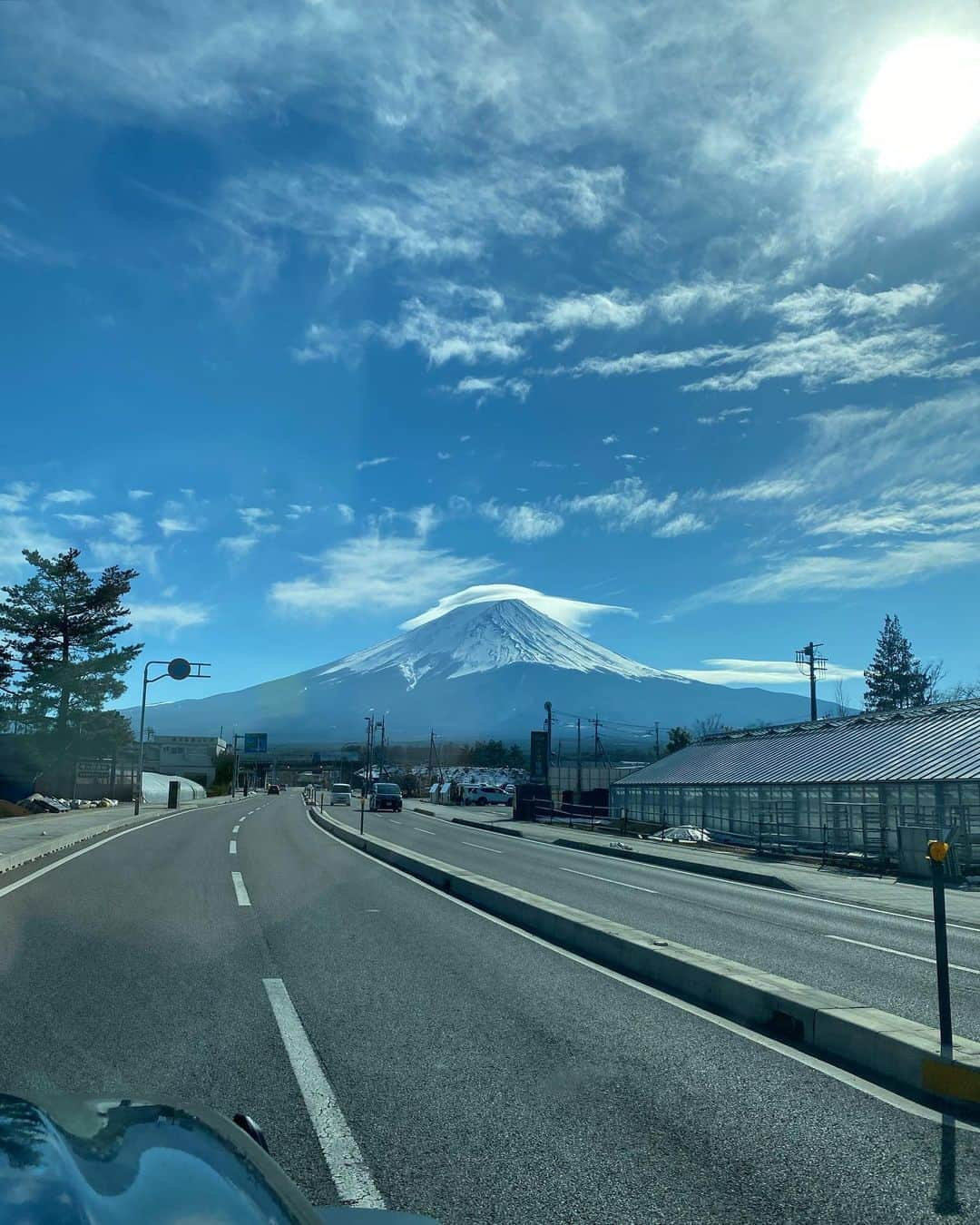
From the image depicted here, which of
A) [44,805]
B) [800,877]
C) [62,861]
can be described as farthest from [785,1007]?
[44,805]

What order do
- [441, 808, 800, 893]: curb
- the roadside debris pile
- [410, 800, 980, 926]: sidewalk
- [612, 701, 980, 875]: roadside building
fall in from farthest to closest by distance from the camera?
the roadside debris pile, [612, 701, 980, 875]: roadside building, [441, 808, 800, 893]: curb, [410, 800, 980, 926]: sidewalk

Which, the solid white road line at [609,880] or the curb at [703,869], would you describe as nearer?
the solid white road line at [609,880]

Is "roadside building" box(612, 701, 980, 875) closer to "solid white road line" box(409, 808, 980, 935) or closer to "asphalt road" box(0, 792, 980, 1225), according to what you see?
"solid white road line" box(409, 808, 980, 935)

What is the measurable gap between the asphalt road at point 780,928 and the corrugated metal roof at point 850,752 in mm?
9686

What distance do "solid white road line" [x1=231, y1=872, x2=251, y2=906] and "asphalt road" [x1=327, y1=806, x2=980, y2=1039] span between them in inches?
184

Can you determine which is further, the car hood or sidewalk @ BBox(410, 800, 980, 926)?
sidewalk @ BBox(410, 800, 980, 926)

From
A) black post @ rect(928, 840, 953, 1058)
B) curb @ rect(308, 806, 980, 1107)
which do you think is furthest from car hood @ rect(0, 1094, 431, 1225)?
curb @ rect(308, 806, 980, 1107)

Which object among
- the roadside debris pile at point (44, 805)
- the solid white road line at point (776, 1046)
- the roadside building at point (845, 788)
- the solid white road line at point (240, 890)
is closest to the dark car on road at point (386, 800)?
the roadside debris pile at point (44, 805)

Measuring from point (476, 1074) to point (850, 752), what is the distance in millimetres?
30764

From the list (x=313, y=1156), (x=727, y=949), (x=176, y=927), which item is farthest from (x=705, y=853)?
(x=313, y=1156)

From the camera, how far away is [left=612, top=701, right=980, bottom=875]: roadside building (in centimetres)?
2616

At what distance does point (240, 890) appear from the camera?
14688 millimetres

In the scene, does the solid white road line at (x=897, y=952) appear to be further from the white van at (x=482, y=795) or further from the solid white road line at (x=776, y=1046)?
the white van at (x=482, y=795)

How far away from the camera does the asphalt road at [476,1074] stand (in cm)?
399
